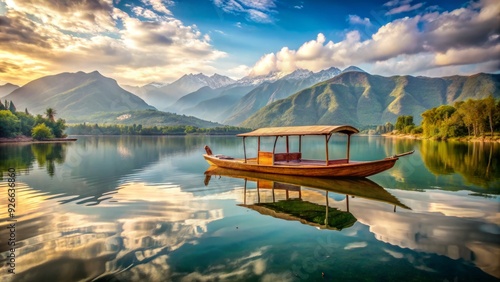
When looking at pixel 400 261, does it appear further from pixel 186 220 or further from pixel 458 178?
pixel 458 178

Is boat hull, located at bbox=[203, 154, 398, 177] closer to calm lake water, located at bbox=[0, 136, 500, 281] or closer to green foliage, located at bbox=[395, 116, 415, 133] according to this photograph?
calm lake water, located at bbox=[0, 136, 500, 281]

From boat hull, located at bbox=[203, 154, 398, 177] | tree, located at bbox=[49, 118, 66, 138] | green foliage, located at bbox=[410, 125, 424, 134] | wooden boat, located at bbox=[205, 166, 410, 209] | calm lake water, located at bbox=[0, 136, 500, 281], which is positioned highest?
tree, located at bbox=[49, 118, 66, 138]

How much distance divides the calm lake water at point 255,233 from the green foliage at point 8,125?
98.5 m

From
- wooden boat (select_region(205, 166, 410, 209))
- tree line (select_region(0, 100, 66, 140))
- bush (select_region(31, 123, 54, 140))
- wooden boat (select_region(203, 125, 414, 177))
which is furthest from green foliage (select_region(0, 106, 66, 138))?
wooden boat (select_region(205, 166, 410, 209))

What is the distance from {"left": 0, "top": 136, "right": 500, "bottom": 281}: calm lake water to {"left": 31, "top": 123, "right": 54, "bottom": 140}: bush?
102m

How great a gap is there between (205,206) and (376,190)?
11.3 meters

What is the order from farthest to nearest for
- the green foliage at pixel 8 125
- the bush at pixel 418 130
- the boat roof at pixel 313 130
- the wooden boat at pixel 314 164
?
the bush at pixel 418 130 < the green foliage at pixel 8 125 < the boat roof at pixel 313 130 < the wooden boat at pixel 314 164

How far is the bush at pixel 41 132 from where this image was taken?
10225cm

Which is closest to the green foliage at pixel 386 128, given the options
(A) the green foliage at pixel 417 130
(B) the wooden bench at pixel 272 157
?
(A) the green foliage at pixel 417 130

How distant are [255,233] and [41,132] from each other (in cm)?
11971

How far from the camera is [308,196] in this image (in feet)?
55.6

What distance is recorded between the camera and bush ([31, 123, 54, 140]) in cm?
10225

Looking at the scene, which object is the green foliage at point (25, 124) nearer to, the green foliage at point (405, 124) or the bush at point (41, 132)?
the bush at point (41, 132)

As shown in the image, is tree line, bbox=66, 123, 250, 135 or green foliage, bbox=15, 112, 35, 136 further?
tree line, bbox=66, 123, 250, 135
